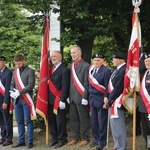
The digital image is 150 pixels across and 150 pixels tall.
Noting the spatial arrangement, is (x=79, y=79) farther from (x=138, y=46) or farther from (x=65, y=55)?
(x=65, y=55)

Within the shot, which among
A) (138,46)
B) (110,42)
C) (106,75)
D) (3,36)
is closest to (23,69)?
(106,75)

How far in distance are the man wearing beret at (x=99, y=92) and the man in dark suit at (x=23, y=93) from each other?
134 centimetres

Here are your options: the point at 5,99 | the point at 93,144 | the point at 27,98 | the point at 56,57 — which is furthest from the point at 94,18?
the point at 93,144

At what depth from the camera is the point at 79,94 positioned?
24.1ft

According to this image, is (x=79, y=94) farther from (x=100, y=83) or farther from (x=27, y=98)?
(x=27, y=98)

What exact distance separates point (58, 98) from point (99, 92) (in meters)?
0.99

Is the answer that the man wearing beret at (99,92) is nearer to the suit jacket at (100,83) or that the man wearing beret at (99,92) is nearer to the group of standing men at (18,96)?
the suit jacket at (100,83)

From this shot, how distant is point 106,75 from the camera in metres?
6.91

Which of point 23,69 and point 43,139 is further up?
point 23,69

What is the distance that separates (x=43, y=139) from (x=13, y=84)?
1.49 m

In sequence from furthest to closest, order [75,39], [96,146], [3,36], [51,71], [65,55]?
[3,36], [65,55], [75,39], [51,71], [96,146]

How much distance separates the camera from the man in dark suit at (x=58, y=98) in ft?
24.5

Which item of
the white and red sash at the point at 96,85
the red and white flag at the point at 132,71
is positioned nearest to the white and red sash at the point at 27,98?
the white and red sash at the point at 96,85

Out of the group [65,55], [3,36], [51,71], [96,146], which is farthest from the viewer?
[3,36]
